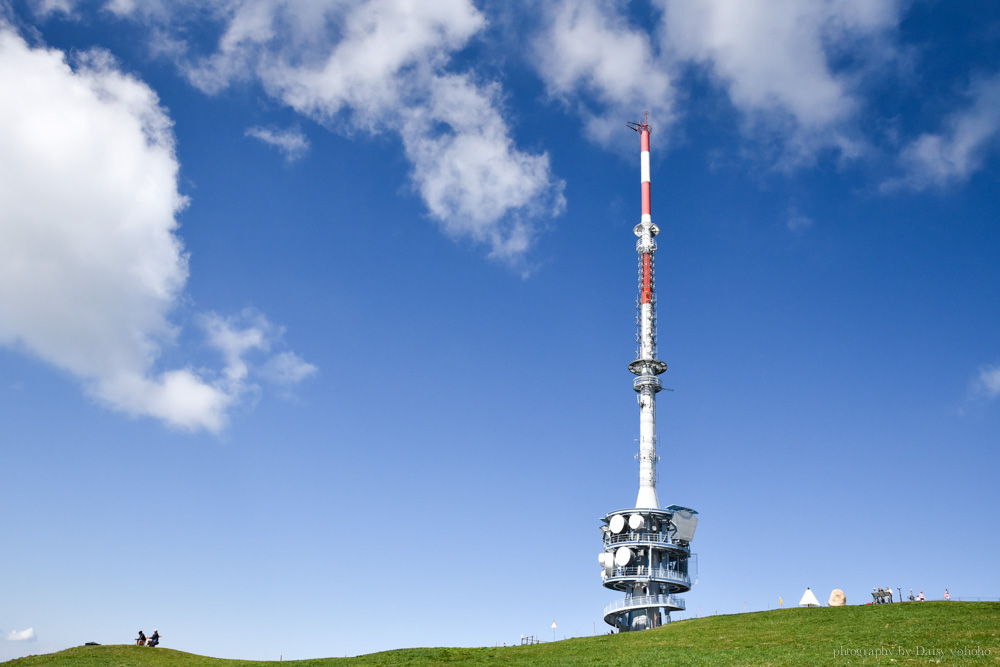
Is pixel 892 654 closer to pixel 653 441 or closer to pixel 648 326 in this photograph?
pixel 653 441

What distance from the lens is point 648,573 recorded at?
302ft

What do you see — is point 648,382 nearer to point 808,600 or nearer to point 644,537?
point 644,537

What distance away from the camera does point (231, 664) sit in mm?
61625

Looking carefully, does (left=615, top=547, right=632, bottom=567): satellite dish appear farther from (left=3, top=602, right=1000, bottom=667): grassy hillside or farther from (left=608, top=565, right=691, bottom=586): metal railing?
(left=3, top=602, right=1000, bottom=667): grassy hillside

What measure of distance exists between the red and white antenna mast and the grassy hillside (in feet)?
112

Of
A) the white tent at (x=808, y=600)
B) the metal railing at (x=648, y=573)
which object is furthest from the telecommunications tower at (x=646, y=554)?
the white tent at (x=808, y=600)

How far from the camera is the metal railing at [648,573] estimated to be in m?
92.2

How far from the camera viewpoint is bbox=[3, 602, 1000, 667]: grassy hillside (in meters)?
45.1

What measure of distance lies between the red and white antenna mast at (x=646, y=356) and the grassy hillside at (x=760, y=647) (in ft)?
112

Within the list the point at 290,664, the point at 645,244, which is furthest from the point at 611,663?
the point at 645,244

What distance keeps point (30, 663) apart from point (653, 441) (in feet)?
224

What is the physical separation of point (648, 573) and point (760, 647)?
138 feet

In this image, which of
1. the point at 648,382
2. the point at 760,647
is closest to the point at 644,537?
the point at 648,382

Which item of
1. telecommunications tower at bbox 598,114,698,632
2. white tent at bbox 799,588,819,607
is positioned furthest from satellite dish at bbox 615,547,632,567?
white tent at bbox 799,588,819,607
